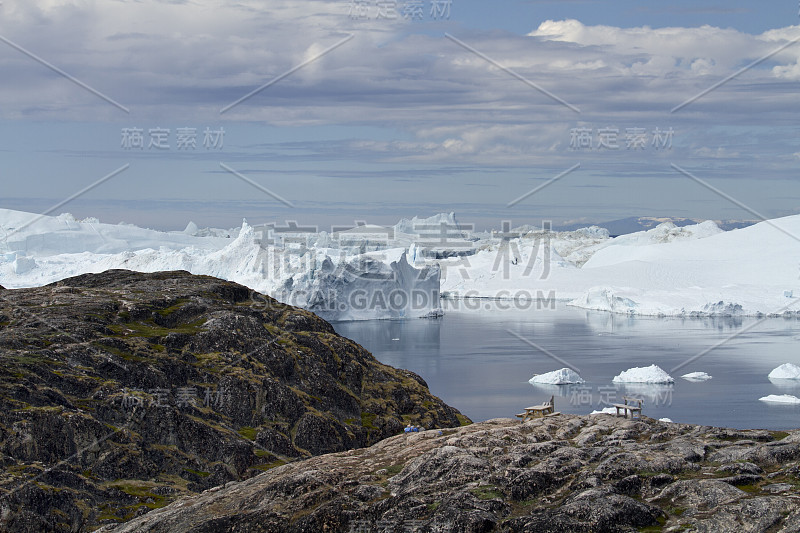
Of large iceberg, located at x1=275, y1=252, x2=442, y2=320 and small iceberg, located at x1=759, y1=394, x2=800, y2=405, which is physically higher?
large iceberg, located at x1=275, y1=252, x2=442, y2=320

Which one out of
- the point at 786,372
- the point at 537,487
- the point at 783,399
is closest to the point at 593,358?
the point at 786,372

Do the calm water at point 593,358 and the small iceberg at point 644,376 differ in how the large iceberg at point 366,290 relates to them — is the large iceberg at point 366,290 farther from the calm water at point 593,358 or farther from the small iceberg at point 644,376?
the small iceberg at point 644,376

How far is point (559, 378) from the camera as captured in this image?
5991 cm

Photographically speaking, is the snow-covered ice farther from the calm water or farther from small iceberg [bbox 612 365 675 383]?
small iceberg [bbox 612 365 675 383]

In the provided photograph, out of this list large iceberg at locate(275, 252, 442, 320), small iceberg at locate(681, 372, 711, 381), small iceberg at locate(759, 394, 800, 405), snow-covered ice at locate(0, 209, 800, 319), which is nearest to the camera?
small iceberg at locate(759, 394, 800, 405)

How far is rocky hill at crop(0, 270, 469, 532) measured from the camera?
934 inches

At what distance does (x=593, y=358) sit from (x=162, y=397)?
50.8 m

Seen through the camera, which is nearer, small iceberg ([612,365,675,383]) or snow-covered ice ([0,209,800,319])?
small iceberg ([612,365,675,383])

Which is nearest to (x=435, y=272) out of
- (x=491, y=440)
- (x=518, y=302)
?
(x=518, y=302)

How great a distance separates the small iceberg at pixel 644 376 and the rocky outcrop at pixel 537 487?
42.5m

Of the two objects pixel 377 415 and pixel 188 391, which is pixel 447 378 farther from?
pixel 188 391

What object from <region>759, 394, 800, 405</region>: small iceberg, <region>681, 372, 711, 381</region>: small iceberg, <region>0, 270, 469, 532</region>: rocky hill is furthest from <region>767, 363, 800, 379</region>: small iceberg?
<region>0, 270, 469, 532</region>: rocky hill

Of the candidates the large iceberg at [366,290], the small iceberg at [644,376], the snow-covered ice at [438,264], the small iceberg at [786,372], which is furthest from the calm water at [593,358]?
the snow-covered ice at [438,264]

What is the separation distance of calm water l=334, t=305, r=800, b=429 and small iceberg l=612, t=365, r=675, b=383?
0.93m
